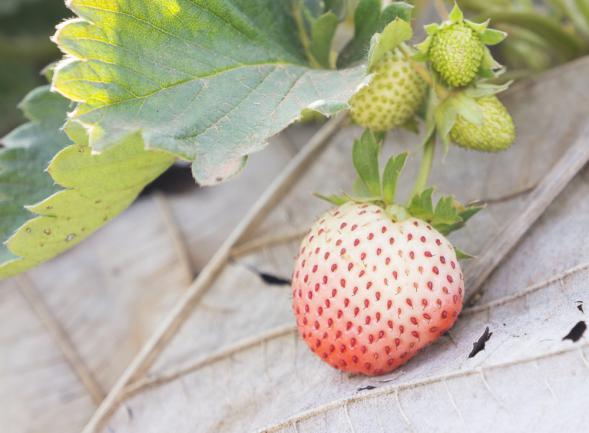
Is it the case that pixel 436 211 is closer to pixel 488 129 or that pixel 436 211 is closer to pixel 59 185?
pixel 488 129

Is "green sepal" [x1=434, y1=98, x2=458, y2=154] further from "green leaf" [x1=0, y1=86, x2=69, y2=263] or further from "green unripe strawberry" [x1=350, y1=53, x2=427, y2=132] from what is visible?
"green leaf" [x1=0, y1=86, x2=69, y2=263]

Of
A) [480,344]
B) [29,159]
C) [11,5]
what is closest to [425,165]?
[480,344]

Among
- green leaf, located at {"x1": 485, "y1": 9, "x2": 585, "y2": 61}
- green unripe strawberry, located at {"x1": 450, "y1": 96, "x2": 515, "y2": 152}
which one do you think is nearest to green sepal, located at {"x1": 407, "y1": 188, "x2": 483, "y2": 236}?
green unripe strawberry, located at {"x1": 450, "y1": 96, "x2": 515, "y2": 152}

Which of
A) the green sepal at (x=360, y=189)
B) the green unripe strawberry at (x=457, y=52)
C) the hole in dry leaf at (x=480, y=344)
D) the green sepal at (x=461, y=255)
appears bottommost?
the hole in dry leaf at (x=480, y=344)

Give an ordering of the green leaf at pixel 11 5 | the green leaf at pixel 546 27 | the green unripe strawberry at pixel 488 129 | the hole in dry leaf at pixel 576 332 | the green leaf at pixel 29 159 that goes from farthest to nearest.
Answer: the green leaf at pixel 11 5 < the green leaf at pixel 546 27 < the green leaf at pixel 29 159 < the green unripe strawberry at pixel 488 129 < the hole in dry leaf at pixel 576 332

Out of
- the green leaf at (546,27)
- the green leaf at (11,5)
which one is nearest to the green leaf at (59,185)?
the green leaf at (546,27)

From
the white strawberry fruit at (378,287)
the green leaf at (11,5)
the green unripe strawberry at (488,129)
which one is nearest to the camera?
the white strawberry fruit at (378,287)

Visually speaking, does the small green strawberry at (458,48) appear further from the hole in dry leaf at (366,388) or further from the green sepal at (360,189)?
the hole in dry leaf at (366,388)

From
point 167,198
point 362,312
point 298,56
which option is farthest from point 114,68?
point 167,198
